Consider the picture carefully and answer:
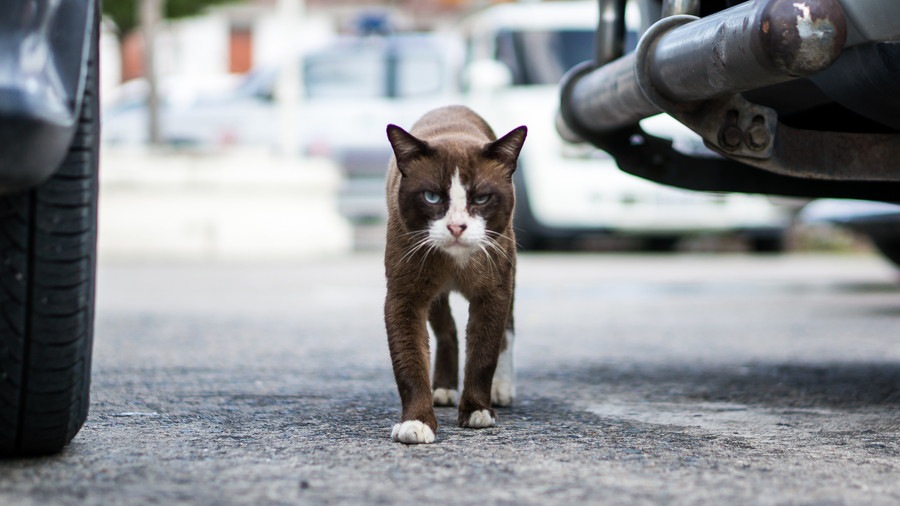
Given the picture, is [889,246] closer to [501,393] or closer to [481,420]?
[501,393]

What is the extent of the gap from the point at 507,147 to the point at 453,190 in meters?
0.18

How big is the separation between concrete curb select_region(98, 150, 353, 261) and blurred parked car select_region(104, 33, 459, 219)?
104 cm

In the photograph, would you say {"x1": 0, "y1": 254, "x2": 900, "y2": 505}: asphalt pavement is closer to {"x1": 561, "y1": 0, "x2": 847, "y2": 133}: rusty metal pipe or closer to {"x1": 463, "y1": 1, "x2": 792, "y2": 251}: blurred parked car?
{"x1": 561, "y1": 0, "x2": 847, "y2": 133}: rusty metal pipe

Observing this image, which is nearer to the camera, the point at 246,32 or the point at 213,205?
the point at 213,205

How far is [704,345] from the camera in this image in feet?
16.0

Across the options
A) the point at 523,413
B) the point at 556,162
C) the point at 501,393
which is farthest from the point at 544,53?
the point at 523,413

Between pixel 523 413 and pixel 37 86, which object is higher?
pixel 37 86

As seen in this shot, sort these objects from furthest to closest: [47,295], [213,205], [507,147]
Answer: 1. [213,205]
2. [507,147]
3. [47,295]

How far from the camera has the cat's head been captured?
2855 millimetres

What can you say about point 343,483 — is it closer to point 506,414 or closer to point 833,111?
point 506,414

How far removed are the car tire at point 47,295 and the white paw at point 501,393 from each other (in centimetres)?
125

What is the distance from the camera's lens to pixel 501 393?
3242 millimetres

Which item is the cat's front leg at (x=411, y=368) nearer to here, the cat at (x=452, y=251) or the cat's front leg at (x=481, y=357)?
the cat at (x=452, y=251)

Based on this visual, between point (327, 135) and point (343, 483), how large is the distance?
12434 millimetres
